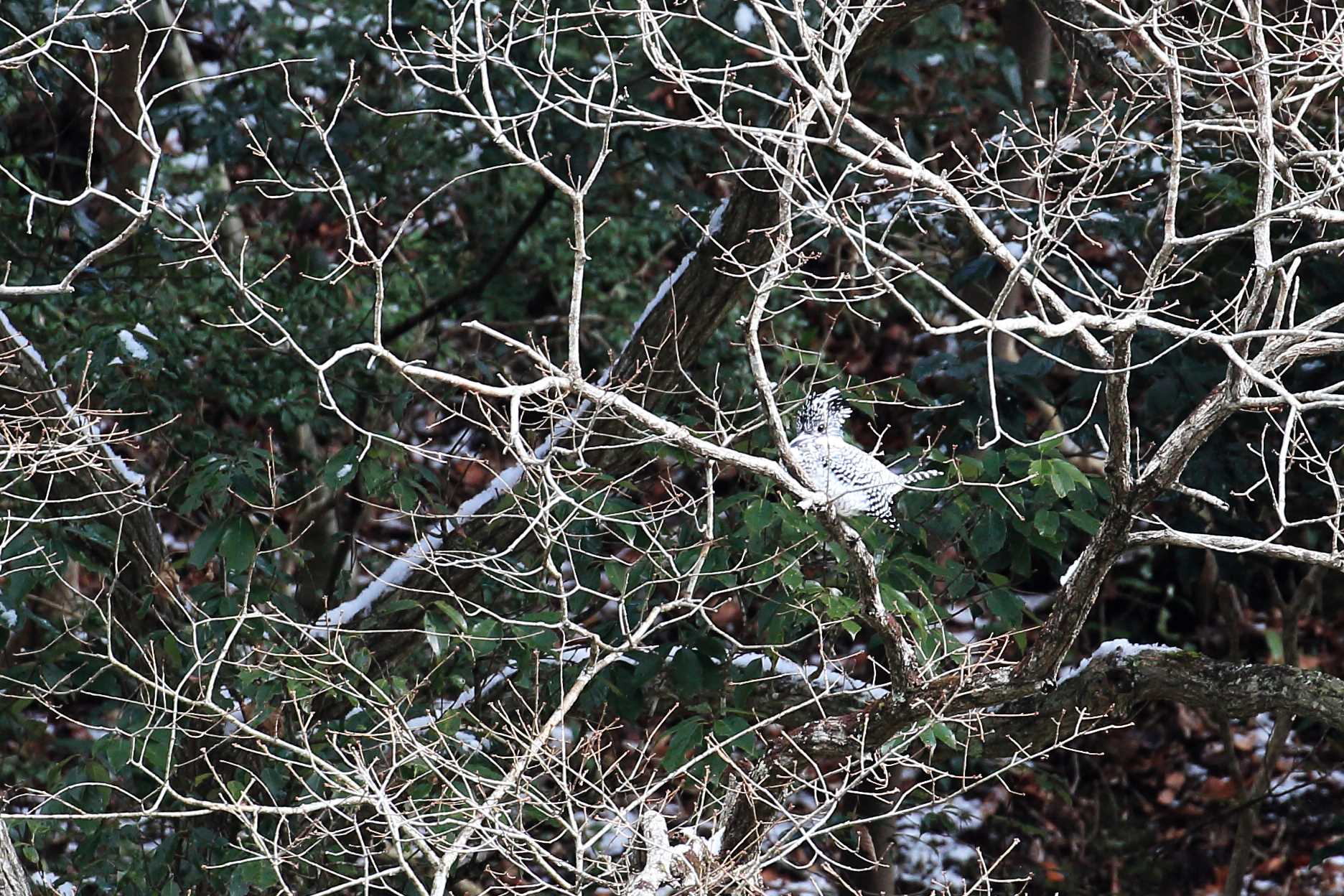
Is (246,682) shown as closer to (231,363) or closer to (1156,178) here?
(231,363)

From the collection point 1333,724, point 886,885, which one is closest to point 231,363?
point 886,885

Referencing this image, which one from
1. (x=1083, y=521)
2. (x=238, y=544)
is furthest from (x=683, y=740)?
(x=238, y=544)

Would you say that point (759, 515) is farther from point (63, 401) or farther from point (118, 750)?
point (63, 401)

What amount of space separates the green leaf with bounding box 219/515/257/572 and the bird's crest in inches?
55.0

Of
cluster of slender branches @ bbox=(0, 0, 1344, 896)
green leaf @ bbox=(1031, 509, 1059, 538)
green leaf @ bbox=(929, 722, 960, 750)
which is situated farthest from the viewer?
green leaf @ bbox=(1031, 509, 1059, 538)

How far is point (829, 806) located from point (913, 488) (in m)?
0.86

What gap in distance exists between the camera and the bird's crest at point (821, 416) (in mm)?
3871

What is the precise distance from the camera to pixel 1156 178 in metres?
4.88

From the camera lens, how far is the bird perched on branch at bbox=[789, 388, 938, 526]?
377 cm

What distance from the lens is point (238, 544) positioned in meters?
3.89

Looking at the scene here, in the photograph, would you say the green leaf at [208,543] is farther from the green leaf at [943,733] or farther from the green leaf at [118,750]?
the green leaf at [943,733]

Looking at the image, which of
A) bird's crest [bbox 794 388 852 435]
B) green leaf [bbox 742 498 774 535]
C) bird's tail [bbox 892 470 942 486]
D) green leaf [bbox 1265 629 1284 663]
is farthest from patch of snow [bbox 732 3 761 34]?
green leaf [bbox 1265 629 1284 663]

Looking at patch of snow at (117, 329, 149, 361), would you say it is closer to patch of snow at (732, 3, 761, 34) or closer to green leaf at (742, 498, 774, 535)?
green leaf at (742, 498, 774, 535)

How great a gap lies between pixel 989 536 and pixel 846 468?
0.38 meters
